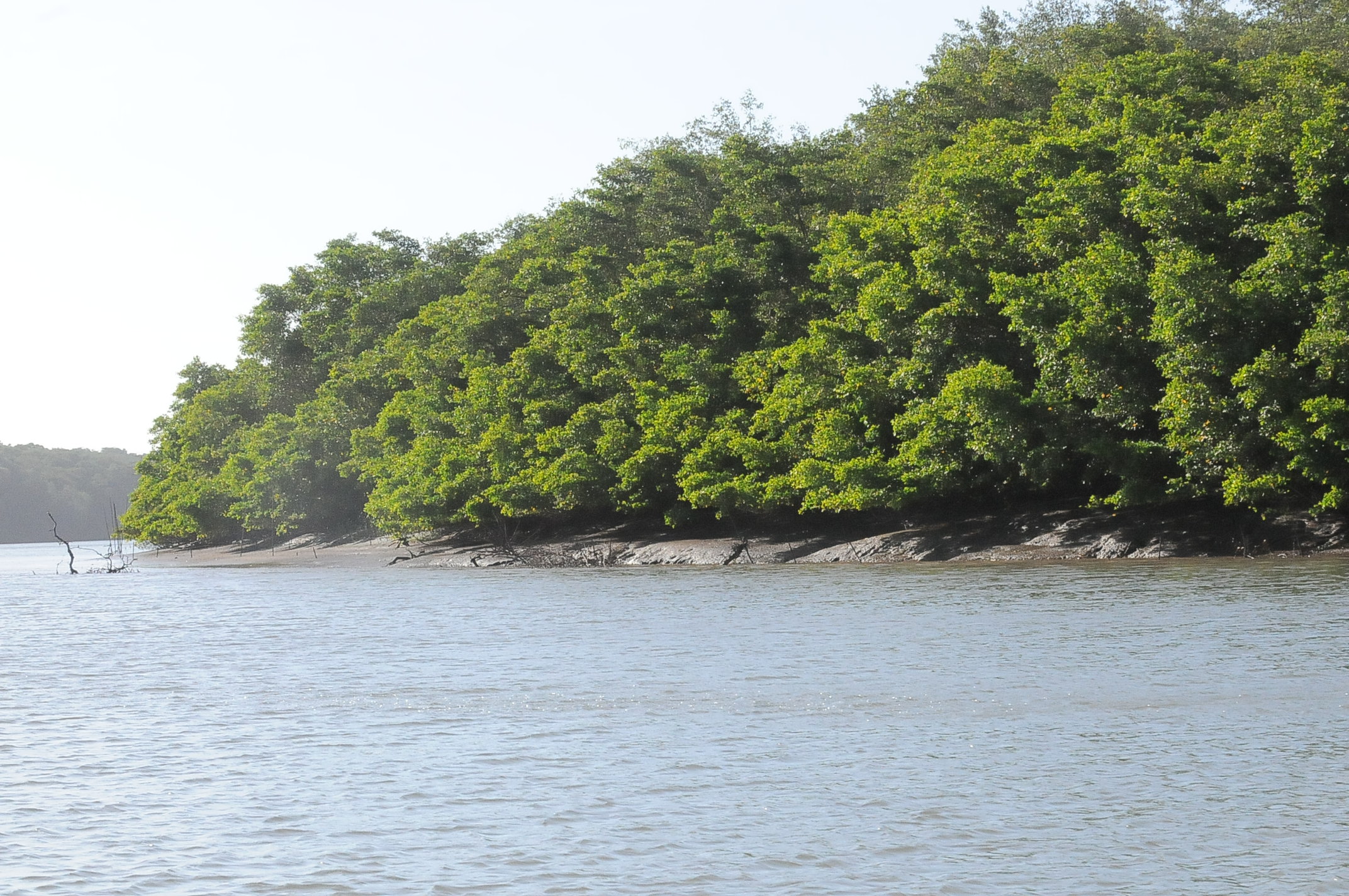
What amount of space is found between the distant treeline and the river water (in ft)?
41.7

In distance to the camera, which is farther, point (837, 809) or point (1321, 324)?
point (1321, 324)

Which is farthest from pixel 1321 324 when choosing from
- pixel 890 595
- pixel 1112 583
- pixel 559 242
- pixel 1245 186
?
pixel 559 242

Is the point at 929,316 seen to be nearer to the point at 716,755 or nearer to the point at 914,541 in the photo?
the point at 914,541

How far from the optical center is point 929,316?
4853 centimetres

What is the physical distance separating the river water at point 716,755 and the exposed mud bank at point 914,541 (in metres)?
13.3

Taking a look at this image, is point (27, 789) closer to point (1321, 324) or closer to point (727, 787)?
point (727, 787)

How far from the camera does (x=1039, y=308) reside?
4488 cm

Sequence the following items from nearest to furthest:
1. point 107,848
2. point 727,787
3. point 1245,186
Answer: point 107,848, point 727,787, point 1245,186

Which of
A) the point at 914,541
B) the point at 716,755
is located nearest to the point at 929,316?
the point at 914,541

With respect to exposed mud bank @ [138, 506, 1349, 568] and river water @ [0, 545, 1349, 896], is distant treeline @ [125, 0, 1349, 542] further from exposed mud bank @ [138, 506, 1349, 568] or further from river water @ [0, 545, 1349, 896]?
river water @ [0, 545, 1349, 896]

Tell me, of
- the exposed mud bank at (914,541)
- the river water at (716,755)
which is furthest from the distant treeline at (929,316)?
the river water at (716,755)

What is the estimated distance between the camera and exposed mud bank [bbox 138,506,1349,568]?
4303cm

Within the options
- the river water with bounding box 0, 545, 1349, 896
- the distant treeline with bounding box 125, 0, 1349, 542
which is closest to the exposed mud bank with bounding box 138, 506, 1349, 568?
the distant treeline with bounding box 125, 0, 1349, 542

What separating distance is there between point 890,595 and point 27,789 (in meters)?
23.8
